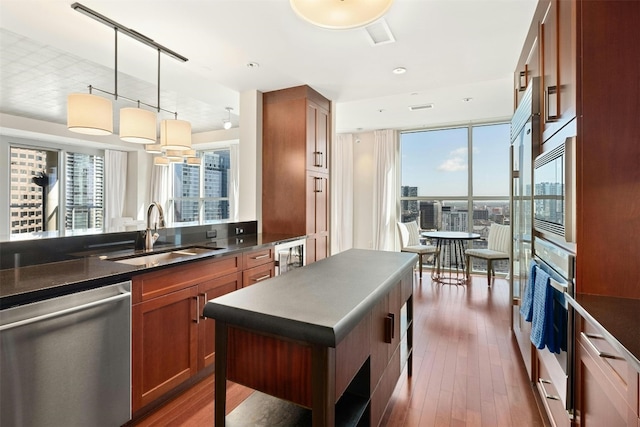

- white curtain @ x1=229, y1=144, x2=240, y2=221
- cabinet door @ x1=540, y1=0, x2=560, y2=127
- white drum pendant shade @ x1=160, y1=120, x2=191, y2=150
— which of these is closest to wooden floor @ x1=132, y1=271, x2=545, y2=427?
cabinet door @ x1=540, y1=0, x2=560, y2=127

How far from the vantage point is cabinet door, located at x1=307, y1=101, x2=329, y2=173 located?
11.7ft

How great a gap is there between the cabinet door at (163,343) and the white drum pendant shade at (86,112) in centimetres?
133

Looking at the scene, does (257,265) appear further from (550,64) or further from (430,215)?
(430,215)

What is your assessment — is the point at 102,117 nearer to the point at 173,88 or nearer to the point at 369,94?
the point at 173,88

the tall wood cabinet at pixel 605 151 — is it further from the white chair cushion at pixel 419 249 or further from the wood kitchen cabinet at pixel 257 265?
the white chair cushion at pixel 419 249

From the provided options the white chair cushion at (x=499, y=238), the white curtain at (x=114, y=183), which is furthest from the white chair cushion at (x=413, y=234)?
the white curtain at (x=114, y=183)

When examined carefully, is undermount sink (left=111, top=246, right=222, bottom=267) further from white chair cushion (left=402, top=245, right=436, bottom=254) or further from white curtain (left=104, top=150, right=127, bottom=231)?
white curtain (left=104, top=150, right=127, bottom=231)

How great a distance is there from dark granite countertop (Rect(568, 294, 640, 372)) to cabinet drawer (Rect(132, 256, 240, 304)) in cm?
203

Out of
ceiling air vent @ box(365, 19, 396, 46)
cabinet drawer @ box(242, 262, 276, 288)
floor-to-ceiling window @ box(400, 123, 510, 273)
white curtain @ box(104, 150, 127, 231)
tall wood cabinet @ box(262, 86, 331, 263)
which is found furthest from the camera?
white curtain @ box(104, 150, 127, 231)

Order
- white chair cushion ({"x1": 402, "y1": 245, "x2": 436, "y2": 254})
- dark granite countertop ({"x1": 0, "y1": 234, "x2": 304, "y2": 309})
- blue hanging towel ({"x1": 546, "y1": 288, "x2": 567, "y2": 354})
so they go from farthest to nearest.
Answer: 1. white chair cushion ({"x1": 402, "y1": 245, "x2": 436, "y2": 254})
2. blue hanging towel ({"x1": 546, "y1": 288, "x2": 567, "y2": 354})
3. dark granite countertop ({"x1": 0, "y1": 234, "x2": 304, "y2": 309})

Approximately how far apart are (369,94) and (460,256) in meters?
3.35

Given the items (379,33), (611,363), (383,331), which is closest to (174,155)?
(379,33)

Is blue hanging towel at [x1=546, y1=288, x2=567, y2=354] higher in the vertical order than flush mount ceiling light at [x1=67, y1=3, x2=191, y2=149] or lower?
lower

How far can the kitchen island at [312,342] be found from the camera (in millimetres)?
1009
